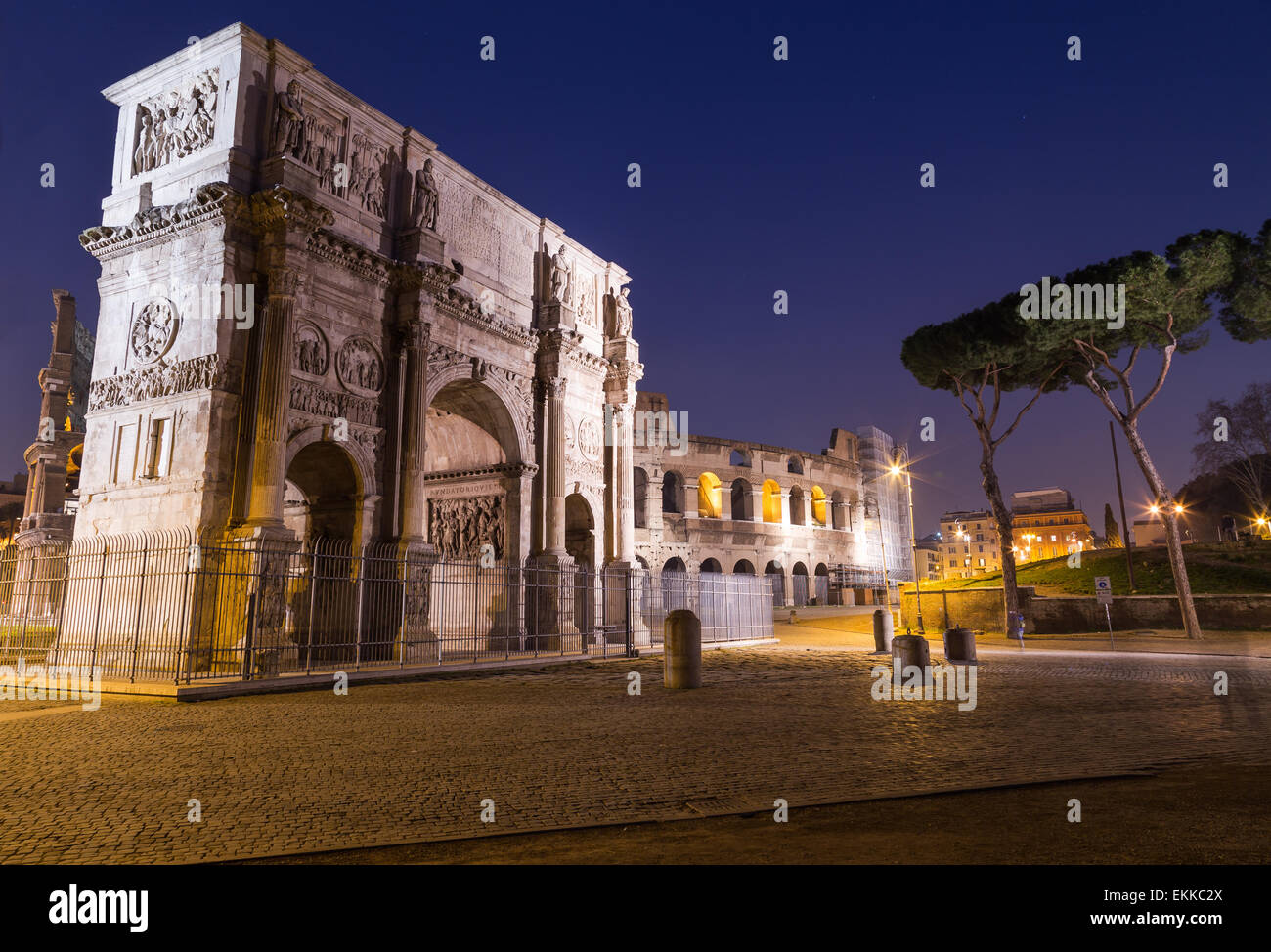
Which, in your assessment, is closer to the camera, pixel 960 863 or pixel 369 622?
pixel 960 863

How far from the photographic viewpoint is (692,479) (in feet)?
149

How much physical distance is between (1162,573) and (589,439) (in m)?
25.1

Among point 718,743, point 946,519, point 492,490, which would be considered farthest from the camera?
point 946,519

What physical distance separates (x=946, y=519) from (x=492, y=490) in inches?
5045

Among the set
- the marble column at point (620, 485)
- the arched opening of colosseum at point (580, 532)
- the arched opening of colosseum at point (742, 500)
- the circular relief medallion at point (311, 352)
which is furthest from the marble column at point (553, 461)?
the arched opening of colosseum at point (742, 500)

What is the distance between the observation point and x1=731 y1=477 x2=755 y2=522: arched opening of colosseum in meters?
47.8

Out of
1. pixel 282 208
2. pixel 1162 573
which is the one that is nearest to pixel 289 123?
pixel 282 208

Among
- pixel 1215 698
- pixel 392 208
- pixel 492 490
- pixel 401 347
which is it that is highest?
pixel 392 208

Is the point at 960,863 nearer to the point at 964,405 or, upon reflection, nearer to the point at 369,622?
the point at 369,622

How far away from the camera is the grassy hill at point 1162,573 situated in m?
29.6

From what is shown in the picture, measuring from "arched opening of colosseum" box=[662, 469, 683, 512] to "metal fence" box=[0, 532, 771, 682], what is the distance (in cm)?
2559

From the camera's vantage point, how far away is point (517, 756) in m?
6.36
